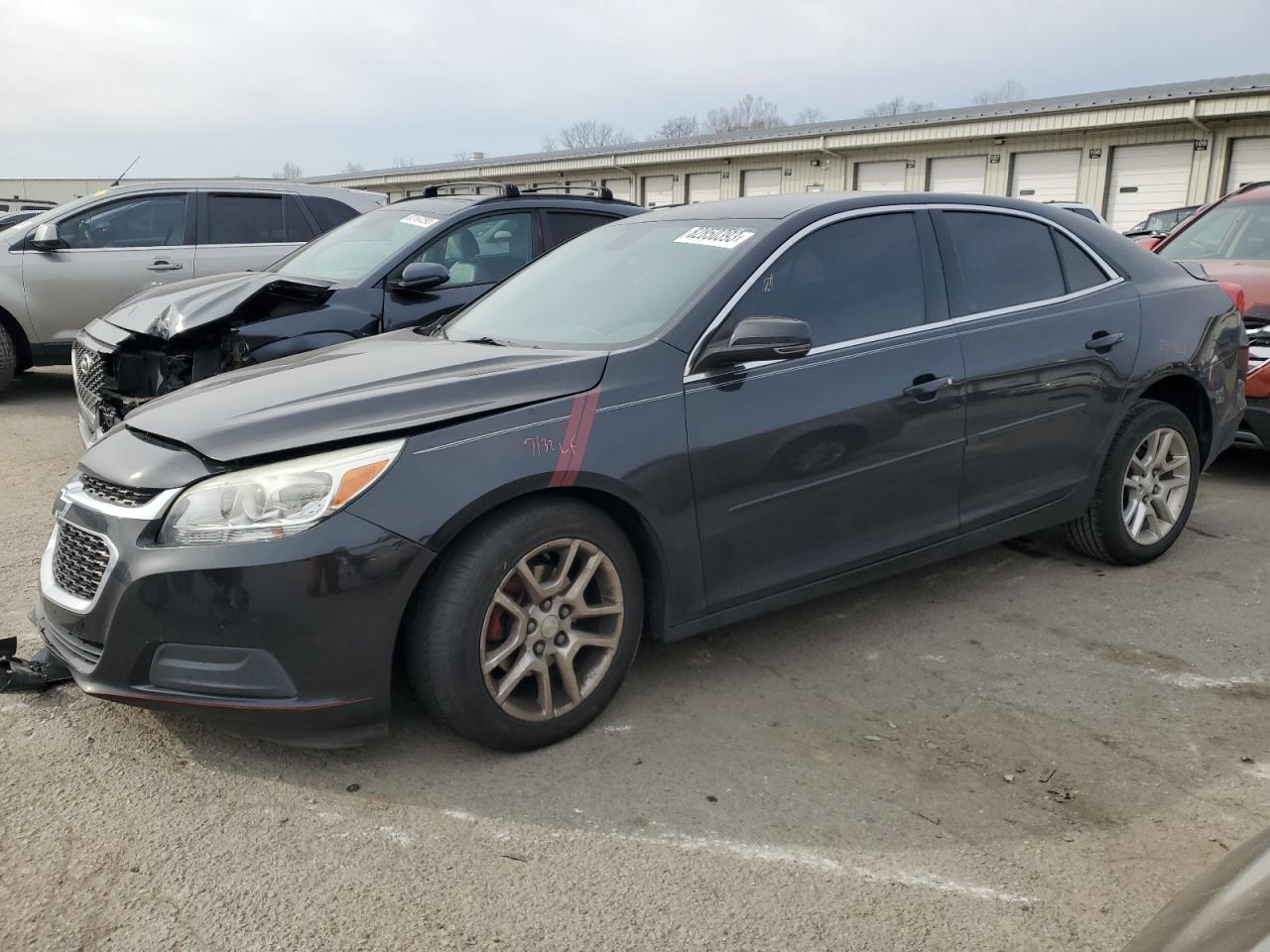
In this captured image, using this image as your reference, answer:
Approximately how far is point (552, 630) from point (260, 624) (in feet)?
2.67

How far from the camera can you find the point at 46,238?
880 cm

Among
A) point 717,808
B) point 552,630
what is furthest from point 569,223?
point 717,808

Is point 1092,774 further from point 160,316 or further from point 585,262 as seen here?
point 160,316

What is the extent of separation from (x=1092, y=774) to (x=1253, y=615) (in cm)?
171

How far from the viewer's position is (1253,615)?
4.25m

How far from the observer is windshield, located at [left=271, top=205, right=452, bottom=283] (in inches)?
252

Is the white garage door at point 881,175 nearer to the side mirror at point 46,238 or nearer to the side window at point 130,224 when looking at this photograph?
the side window at point 130,224

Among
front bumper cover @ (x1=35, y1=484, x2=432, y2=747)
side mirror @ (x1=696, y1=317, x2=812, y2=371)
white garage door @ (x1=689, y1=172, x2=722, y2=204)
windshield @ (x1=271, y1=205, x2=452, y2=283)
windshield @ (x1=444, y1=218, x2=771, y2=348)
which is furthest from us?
white garage door @ (x1=689, y1=172, x2=722, y2=204)

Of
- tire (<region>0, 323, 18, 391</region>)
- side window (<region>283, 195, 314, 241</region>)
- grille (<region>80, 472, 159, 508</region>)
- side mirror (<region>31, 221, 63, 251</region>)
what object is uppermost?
side window (<region>283, 195, 314, 241</region>)

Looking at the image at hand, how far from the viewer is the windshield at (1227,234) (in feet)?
23.7

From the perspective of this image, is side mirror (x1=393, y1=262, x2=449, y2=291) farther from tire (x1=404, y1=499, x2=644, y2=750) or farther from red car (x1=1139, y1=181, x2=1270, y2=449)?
red car (x1=1139, y1=181, x2=1270, y2=449)

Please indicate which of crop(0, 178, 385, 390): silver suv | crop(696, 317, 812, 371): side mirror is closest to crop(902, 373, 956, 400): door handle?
crop(696, 317, 812, 371): side mirror

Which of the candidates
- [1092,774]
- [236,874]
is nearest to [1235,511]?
[1092,774]

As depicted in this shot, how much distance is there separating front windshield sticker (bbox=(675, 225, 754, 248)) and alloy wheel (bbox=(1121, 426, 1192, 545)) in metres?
2.15
